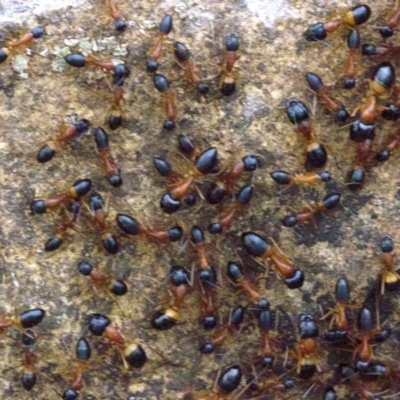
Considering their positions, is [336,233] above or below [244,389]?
above

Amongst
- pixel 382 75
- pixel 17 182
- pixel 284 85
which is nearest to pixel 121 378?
pixel 17 182

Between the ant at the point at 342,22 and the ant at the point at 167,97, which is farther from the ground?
the ant at the point at 342,22

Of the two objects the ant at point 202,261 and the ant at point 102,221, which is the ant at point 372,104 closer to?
the ant at point 202,261

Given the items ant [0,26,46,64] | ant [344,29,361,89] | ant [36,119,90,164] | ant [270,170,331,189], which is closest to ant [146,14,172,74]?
ant [36,119,90,164]

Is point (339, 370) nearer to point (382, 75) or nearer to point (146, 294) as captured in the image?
point (146, 294)

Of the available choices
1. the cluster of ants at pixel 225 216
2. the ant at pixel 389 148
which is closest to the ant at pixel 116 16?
the cluster of ants at pixel 225 216

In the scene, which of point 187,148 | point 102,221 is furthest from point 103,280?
point 187,148

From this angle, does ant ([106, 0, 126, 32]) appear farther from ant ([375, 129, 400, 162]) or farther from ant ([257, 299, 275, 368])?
ant ([257, 299, 275, 368])
